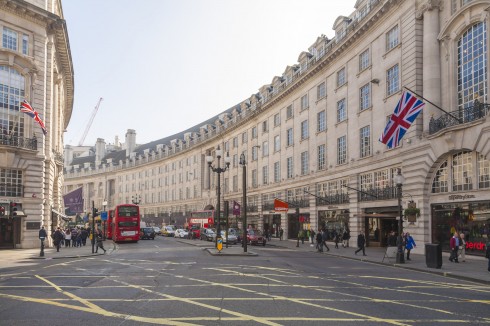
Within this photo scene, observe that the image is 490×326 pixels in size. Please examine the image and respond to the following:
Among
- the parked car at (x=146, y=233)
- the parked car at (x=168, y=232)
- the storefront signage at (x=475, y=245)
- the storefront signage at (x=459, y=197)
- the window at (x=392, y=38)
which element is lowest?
the parked car at (x=168, y=232)

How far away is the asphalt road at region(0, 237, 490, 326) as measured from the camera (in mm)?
10422

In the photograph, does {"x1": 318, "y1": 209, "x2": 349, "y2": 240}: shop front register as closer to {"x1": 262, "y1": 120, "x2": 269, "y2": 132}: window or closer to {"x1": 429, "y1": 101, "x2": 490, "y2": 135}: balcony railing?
{"x1": 429, "y1": 101, "x2": 490, "y2": 135}: balcony railing

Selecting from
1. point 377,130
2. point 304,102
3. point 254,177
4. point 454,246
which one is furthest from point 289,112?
point 454,246

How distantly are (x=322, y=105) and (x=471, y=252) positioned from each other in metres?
24.7

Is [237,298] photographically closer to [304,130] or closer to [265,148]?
[304,130]

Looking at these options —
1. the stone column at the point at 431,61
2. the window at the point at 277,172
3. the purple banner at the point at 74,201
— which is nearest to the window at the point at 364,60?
the stone column at the point at 431,61

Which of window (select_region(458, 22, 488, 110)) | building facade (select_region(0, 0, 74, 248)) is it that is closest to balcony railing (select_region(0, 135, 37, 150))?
building facade (select_region(0, 0, 74, 248))

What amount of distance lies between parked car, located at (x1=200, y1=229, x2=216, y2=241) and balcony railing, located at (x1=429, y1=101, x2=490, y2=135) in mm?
29593

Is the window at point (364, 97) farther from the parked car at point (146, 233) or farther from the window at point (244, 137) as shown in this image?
the window at point (244, 137)

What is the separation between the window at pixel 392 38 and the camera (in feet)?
120

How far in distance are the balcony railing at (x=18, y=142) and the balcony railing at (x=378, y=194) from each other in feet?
89.6

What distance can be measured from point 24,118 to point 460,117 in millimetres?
33485

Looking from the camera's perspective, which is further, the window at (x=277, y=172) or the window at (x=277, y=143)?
the window at (x=277, y=143)

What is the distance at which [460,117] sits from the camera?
97.6 ft
